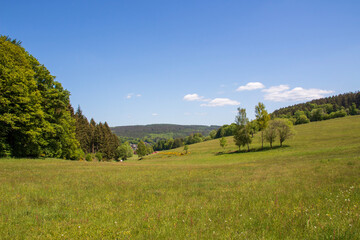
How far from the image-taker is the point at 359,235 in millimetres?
4273

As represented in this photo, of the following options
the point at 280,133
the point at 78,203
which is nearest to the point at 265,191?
the point at 78,203

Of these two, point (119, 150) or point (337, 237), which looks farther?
point (119, 150)

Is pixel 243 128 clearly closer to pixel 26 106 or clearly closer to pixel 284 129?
pixel 284 129

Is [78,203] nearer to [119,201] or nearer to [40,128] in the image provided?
[119,201]

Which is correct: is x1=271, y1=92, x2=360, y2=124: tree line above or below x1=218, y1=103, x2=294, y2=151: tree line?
above

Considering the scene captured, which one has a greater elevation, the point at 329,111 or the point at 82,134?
the point at 329,111

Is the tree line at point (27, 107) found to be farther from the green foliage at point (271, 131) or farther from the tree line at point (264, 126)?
the green foliage at point (271, 131)

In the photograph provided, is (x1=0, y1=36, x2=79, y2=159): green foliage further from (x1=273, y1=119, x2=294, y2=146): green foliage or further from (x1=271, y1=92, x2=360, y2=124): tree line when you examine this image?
(x1=271, y1=92, x2=360, y2=124): tree line

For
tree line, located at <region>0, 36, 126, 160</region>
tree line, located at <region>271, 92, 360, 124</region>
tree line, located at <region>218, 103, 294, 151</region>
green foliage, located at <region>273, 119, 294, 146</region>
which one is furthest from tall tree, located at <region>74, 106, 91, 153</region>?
tree line, located at <region>271, 92, 360, 124</region>

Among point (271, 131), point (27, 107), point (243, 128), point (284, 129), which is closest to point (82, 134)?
point (27, 107)

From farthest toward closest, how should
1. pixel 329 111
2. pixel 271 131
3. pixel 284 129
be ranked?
pixel 329 111, pixel 271 131, pixel 284 129

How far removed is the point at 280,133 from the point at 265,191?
5514 centimetres

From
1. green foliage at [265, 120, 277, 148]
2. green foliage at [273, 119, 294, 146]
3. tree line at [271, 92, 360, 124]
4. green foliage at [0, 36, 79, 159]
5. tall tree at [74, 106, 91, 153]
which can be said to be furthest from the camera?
tree line at [271, 92, 360, 124]

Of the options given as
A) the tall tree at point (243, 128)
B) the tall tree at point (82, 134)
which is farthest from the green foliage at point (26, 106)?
the tall tree at point (243, 128)
